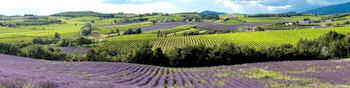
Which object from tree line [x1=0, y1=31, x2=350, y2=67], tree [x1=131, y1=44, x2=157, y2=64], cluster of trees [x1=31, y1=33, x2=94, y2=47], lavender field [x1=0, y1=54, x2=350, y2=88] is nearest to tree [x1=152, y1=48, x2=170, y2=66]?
tree line [x1=0, y1=31, x2=350, y2=67]

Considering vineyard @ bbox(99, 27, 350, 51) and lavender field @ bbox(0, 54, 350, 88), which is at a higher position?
lavender field @ bbox(0, 54, 350, 88)

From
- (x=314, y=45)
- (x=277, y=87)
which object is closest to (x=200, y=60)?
(x=314, y=45)

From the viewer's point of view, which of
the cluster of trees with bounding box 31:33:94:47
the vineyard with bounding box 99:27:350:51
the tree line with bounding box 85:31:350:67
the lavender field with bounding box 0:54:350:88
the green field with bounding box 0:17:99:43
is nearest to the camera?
the lavender field with bounding box 0:54:350:88

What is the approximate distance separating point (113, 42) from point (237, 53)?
44739 mm

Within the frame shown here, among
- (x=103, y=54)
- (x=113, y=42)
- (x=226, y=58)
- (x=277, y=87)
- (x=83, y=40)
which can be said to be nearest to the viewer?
(x=277, y=87)

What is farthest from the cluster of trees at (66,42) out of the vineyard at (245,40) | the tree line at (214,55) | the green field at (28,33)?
the tree line at (214,55)

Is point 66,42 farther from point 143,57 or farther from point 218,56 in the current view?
point 218,56

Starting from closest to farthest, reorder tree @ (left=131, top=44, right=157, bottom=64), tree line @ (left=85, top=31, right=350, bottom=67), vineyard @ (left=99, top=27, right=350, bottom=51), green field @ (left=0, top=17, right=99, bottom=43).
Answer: tree line @ (left=85, top=31, right=350, bottom=67)
tree @ (left=131, top=44, right=157, bottom=64)
vineyard @ (left=99, top=27, right=350, bottom=51)
green field @ (left=0, top=17, right=99, bottom=43)

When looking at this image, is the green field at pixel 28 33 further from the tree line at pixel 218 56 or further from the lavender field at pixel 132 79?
the lavender field at pixel 132 79

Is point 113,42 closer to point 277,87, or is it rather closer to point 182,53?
point 182,53

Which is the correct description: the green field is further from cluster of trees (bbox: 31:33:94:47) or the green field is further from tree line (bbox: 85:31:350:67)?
tree line (bbox: 85:31:350:67)

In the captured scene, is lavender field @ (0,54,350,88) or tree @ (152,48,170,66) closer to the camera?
lavender field @ (0,54,350,88)

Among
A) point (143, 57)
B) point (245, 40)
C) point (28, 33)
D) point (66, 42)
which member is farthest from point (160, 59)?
point (28, 33)

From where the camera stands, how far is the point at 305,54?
4788 centimetres
